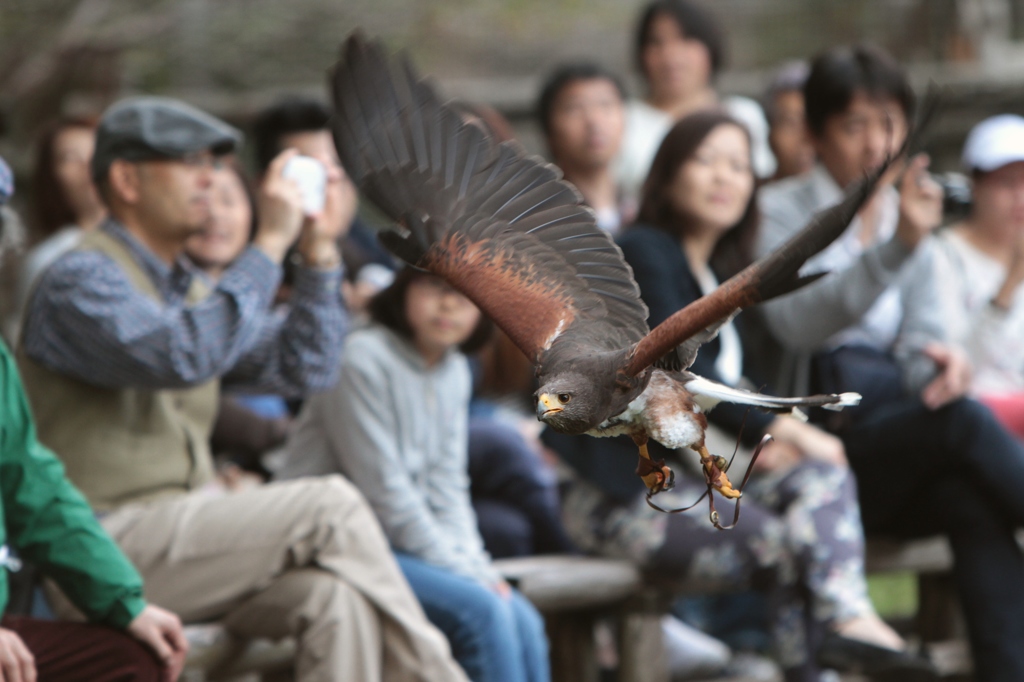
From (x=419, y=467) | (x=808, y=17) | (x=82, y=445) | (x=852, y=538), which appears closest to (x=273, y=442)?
(x=419, y=467)

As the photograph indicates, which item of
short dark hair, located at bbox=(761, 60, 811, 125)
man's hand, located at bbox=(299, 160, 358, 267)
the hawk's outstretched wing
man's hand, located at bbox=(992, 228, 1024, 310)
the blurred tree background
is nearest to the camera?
the hawk's outstretched wing

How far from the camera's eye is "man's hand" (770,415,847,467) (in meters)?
4.24

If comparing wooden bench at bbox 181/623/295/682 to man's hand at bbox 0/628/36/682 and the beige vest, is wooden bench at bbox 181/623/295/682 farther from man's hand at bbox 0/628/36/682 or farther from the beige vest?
man's hand at bbox 0/628/36/682

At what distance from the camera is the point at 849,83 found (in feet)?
15.9

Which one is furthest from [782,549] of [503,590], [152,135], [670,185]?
[152,135]

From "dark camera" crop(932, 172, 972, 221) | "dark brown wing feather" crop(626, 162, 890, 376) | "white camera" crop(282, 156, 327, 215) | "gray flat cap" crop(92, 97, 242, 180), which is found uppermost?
"dark camera" crop(932, 172, 972, 221)

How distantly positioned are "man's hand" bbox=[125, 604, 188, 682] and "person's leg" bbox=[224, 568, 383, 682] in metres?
0.31

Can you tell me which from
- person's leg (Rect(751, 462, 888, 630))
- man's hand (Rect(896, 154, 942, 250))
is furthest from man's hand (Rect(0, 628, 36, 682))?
man's hand (Rect(896, 154, 942, 250))

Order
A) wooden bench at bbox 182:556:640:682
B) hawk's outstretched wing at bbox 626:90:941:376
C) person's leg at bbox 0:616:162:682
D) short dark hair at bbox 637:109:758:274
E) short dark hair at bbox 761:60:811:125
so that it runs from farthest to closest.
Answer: short dark hair at bbox 761:60:811:125 → short dark hair at bbox 637:109:758:274 → wooden bench at bbox 182:556:640:682 → person's leg at bbox 0:616:162:682 → hawk's outstretched wing at bbox 626:90:941:376

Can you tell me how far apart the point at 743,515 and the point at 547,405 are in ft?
5.26

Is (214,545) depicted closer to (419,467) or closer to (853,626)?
(419,467)

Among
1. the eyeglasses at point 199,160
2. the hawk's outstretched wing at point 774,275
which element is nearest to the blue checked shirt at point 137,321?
the eyeglasses at point 199,160

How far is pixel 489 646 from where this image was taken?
12.1 feet

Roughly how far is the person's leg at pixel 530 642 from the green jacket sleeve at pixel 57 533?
116 cm
